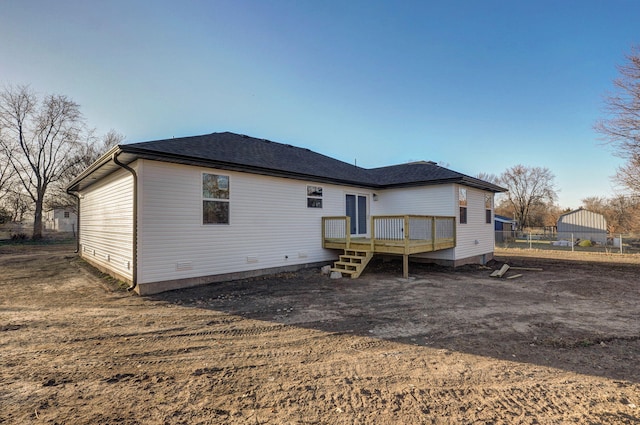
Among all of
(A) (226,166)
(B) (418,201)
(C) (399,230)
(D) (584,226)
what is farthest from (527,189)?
(A) (226,166)

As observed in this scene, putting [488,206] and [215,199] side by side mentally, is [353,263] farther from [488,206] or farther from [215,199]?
[488,206]

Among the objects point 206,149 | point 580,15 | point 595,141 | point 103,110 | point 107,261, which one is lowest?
point 107,261

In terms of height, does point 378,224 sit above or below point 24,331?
above

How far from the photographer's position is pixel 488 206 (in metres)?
12.8

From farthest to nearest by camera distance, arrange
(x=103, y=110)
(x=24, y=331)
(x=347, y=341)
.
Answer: (x=103, y=110)
(x=24, y=331)
(x=347, y=341)

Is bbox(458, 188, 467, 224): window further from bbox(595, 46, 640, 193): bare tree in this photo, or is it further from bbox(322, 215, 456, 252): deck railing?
bbox(595, 46, 640, 193): bare tree

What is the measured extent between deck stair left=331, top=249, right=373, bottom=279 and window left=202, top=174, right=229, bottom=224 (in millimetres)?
3568

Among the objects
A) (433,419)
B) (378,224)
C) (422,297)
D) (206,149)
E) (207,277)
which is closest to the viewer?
(433,419)

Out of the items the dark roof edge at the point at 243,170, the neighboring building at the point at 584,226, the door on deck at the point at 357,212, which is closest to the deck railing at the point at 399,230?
the door on deck at the point at 357,212

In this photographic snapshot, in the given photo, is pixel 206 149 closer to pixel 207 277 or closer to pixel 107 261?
pixel 207 277

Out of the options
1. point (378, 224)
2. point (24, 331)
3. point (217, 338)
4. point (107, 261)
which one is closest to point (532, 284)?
point (378, 224)

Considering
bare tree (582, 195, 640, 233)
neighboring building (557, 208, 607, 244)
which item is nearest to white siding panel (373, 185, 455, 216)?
bare tree (582, 195, 640, 233)

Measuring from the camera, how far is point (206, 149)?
7.69m

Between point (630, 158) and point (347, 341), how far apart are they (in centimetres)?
1532
